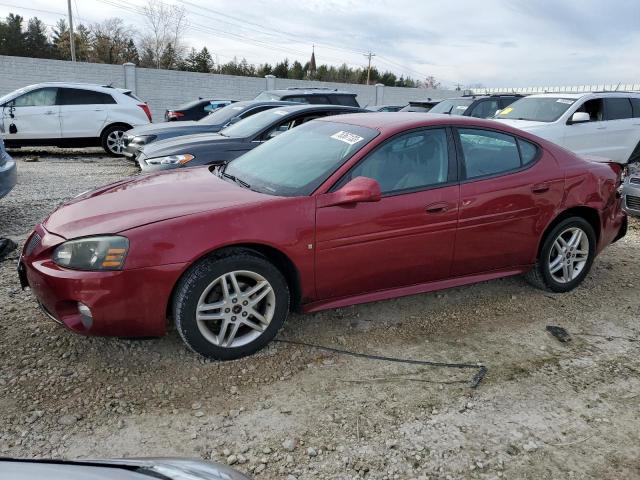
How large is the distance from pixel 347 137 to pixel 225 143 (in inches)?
134

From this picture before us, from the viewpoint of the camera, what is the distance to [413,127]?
3.72 metres

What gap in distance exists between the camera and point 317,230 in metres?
3.25

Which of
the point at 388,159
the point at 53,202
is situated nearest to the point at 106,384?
the point at 388,159

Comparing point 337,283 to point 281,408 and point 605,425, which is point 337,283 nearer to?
point 281,408

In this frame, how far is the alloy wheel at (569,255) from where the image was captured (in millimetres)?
4332

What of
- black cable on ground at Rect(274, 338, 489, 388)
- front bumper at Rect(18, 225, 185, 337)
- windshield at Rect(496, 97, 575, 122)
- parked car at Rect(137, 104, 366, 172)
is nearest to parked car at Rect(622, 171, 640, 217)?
windshield at Rect(496, 97, 575, 122)

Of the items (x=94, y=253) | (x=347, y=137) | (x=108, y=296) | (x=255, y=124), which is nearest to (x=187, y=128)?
(x=255, y=124)

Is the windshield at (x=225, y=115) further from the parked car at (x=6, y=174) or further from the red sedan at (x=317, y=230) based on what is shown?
the red sedan at (x=317, y=230)

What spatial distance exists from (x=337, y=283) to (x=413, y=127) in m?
1.26

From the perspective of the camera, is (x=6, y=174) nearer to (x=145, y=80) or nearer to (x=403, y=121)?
(x=403, y=121)

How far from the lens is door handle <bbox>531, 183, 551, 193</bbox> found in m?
4.02

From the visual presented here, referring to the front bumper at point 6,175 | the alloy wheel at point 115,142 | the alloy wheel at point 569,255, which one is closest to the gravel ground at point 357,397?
the alloy wheel at point 569,255

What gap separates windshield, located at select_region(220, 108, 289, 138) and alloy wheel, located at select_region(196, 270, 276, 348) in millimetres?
4224

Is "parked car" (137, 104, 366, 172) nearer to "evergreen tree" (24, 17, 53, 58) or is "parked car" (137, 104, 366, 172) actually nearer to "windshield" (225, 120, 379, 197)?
"windshield" (225, 120, 379, 197)
